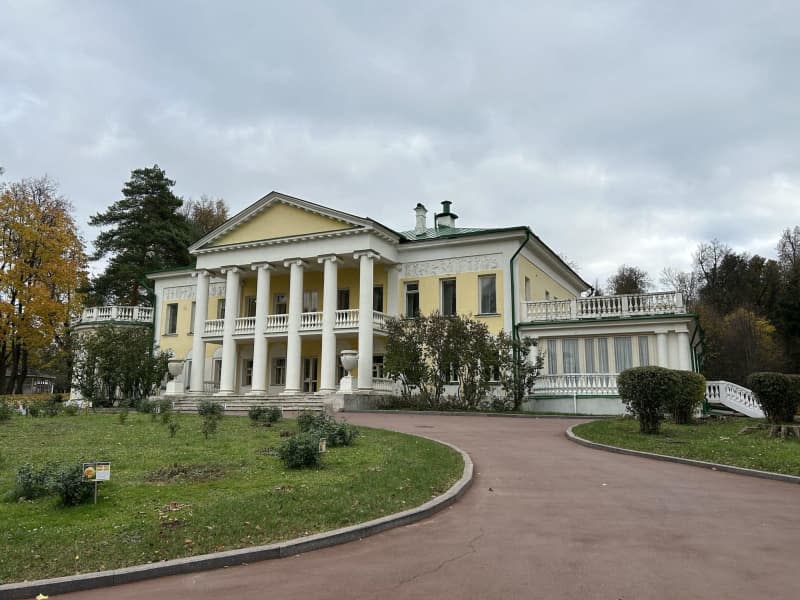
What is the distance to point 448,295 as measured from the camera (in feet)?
94.8

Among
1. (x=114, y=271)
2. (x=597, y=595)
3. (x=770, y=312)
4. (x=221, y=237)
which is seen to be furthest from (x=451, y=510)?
(x=770, y=312)

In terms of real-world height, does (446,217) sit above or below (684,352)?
above

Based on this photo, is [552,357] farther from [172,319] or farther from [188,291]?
[172,319]

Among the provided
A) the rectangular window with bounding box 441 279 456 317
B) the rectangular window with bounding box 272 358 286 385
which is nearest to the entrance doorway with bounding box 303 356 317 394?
the rectangular window with bounding box 272 358 286 385

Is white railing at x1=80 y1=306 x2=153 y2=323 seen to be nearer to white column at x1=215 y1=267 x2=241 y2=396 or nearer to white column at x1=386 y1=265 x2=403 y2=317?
white column at x1=215 y1=267 x2=241 y2=396

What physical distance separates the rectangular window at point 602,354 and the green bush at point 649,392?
10.8 meters

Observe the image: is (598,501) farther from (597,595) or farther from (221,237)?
(221,237)

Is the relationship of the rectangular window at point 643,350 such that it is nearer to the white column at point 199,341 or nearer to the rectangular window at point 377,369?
the rectangular window at point 377,369

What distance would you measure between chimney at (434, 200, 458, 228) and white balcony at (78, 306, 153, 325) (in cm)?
1833

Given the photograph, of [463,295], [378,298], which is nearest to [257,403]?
[378,298]

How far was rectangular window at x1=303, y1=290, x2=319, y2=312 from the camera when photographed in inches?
1259

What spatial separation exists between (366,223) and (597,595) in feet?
78.1

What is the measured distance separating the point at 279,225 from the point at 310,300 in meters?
4.49

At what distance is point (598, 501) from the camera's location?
25.9 ft
